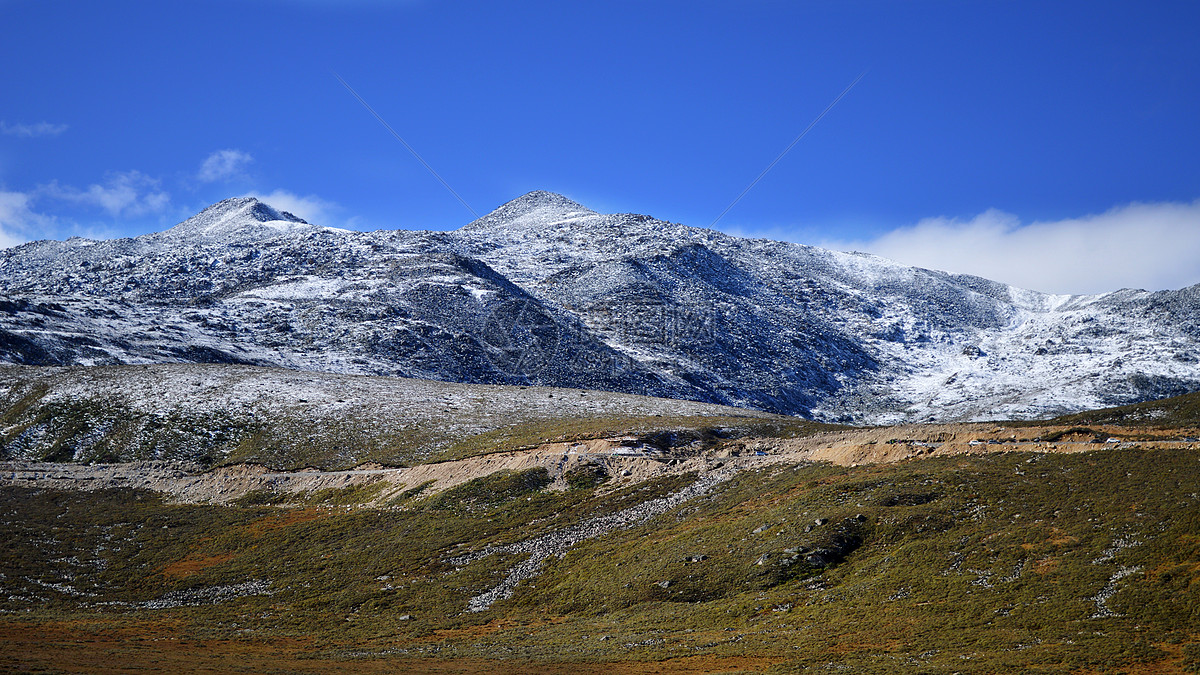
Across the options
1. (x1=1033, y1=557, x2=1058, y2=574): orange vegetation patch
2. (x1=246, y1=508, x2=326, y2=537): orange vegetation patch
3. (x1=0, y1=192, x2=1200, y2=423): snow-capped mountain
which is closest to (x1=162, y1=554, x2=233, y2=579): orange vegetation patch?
(x1=246, y1=508, x2=326, y2=537): orange vegetation patch

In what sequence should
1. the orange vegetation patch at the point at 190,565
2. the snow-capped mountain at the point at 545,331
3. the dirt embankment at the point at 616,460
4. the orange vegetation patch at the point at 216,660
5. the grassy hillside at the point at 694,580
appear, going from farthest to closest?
the snow-capped mountain at the point at 545,331 → the dirt embankment at the point at 616,460 → the orange vegetation patch at the point at 190,565 → the grassy hillside at the point at 694,580 → the orange vegetation patch at the point at 216,660

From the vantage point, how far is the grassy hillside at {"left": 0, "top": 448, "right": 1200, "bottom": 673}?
26375 mm

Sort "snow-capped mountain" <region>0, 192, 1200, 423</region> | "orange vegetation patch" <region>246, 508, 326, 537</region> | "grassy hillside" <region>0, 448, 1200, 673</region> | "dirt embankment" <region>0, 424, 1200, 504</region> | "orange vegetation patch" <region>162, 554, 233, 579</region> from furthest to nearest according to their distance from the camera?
"snow-capped mountain" <region>0, 192, 1200, 423</region>, "orange vegetation patch" <region>246, 508, 326, 537</region>, "dirt embankment" <region>0, 424, 1200, 504</region>, "orange vegetation patch" <region>162, 554, 233, 579</region>, "grassy hillside" <region>0, 448, 1200, 673</region>

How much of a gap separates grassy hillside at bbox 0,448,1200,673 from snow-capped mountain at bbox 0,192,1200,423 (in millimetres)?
70276

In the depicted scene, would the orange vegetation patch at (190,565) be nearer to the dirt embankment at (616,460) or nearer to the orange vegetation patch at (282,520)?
the orange vegetation patch at (282,520)

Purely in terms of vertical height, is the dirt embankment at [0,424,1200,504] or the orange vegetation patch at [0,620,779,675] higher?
the dirt embankment at [0,424,1200,504]

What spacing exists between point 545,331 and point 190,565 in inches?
3984

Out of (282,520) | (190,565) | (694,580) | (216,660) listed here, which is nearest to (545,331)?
(282,520)

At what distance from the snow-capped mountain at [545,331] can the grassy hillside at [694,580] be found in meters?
70.3

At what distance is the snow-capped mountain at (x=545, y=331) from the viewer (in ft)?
404

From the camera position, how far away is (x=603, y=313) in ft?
566

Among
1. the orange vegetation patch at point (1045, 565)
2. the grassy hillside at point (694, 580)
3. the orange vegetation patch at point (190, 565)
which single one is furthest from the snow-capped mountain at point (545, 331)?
the orange vegetation patch at point (1045, 565)

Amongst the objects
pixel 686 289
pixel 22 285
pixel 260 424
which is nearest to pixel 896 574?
pixel 260 424

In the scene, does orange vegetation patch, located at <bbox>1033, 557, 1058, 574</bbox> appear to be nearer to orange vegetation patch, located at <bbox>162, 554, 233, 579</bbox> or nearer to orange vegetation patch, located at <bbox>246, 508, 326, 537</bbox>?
orange vegetation patch, located at <bbox>162, 554, 233, 579</bbox>
